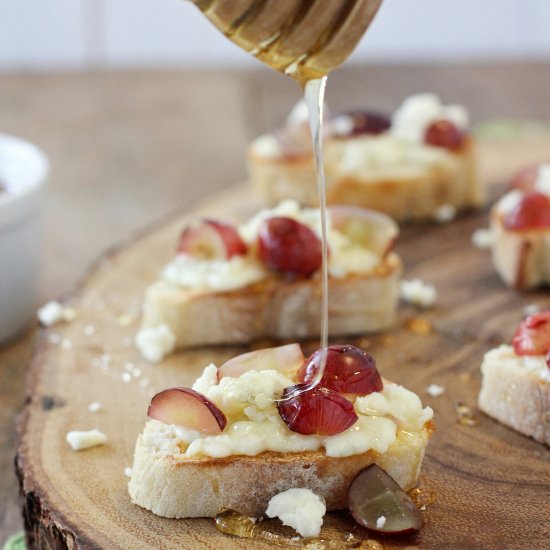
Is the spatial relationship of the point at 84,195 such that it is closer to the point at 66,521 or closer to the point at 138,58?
the point at 66,521

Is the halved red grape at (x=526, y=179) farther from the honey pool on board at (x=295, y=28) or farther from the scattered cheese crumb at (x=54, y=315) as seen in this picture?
the honey pool on board at (x=295, y=28)

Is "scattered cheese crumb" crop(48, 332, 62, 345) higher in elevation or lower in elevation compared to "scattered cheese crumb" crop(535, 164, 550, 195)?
lower

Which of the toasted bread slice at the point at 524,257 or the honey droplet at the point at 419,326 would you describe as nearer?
the honey droplet at the point at 419,326

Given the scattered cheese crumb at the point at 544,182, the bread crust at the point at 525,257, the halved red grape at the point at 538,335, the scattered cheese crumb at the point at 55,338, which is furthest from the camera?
the scattered cheese crumb at the point at 544,182

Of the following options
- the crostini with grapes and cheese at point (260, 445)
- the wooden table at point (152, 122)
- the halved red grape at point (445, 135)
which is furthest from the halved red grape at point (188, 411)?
the halved red grape at point (445, 135)

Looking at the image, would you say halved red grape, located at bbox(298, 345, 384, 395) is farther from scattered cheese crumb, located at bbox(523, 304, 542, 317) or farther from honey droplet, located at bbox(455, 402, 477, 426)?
scattered cheese crumb, located at bbox(523, 304, 542, 317)

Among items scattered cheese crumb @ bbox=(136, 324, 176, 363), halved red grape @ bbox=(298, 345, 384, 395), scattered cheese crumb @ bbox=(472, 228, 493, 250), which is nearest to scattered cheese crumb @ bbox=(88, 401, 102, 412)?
scattered cheese crumb @ bbox=(136, 324, 176, 363)

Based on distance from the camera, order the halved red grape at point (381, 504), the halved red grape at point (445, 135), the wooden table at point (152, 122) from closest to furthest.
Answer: the halved red grape at point (381, 504) < the halved red grape at point (445, 135) < the wooden table at point (152, 122)
